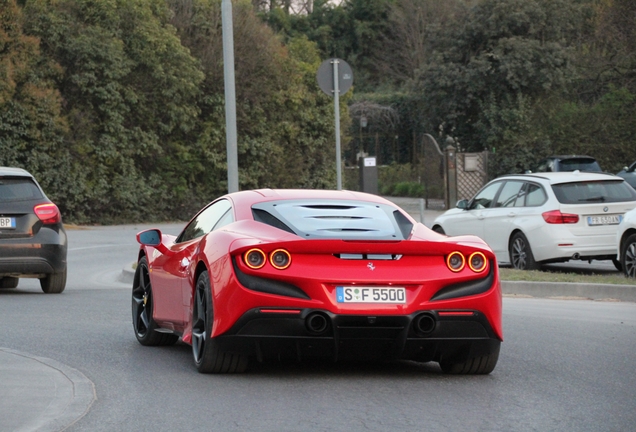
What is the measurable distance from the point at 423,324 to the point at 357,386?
1.85 feet

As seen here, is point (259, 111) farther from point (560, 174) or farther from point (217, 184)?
point (560, 174)

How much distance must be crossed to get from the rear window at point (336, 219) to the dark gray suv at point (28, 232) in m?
6.55

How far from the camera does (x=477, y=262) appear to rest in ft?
25.5

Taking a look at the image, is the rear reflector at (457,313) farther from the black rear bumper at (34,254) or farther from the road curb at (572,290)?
the black rear bumper at (34,254)

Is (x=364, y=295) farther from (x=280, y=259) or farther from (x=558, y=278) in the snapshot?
(x=558, y=278)

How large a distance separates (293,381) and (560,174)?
33.3 ft

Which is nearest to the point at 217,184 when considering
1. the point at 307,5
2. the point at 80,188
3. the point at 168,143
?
the point at 168,143

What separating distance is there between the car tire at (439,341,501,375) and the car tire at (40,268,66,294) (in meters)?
7.57

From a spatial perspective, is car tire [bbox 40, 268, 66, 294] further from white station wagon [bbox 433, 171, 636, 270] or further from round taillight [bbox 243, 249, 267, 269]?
round taillight [bbox 243, 249, 267, 269]

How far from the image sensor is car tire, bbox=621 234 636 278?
15.1 metres

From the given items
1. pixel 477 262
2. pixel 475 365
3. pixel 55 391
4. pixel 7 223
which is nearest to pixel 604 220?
pixel 7 223

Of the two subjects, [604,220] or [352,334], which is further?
[604,220]

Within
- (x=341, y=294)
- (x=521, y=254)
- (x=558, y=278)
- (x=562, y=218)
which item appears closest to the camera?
(x=341, y=294)

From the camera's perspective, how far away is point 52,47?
32906mm
